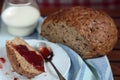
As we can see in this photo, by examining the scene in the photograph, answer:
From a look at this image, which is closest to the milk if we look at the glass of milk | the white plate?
the glass of milk

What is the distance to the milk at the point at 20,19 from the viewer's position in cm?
107

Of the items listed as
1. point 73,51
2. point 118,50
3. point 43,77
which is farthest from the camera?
point 118,50

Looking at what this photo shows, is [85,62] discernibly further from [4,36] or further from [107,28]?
[4,36]

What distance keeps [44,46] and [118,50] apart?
27 centimetres

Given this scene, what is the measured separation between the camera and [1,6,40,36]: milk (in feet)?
3.51

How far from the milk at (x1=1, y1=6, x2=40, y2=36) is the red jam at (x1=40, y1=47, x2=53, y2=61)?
0.52 ft

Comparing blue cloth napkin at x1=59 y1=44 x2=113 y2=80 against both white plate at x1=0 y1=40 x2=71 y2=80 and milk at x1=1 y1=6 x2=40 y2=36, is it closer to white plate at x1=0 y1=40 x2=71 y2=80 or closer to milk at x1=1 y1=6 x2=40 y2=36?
white plate at x1=0 y1=40 x2=71 y2=80

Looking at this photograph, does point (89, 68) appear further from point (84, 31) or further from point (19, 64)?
point (19, 64)

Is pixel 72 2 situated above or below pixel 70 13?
below

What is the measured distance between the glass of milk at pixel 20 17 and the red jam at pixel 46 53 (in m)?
0.16

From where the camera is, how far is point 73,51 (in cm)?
97

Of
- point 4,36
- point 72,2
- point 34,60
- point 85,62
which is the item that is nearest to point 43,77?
point 34,60

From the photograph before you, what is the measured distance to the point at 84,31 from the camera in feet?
3.13

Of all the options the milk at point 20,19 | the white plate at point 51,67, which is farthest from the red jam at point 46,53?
the milk at point 20,19
